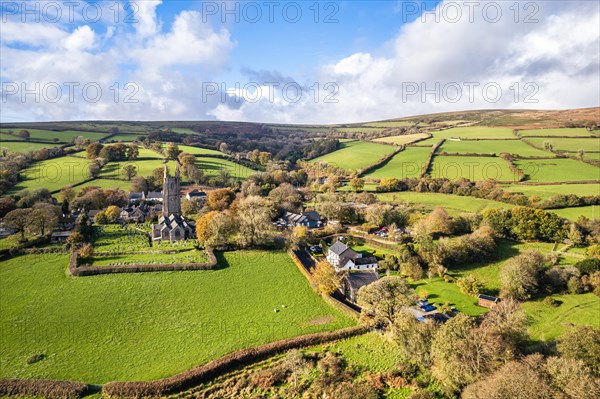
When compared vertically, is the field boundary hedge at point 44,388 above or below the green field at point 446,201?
below

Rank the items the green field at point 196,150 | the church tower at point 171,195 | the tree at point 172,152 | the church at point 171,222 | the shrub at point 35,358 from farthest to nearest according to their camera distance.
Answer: the green field at point 196,150 → the tree at point 172,152 → the church tower at point 171,195 → the church at point 171,222 → the shrub at point 35,358

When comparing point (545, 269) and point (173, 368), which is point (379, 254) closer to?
point (545, 269)

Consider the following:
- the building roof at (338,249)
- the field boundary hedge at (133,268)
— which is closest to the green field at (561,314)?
the building roof at (338,249)

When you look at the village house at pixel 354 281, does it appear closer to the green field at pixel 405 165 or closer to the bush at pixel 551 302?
the bush at pixel 551 302

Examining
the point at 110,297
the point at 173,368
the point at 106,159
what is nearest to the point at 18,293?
the point at 110,297

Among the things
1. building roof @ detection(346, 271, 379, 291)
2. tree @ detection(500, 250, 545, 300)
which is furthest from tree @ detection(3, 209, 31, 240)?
tree @ detection(500, 250, 545, 300)

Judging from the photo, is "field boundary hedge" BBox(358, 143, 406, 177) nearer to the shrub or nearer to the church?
Answer: the church
